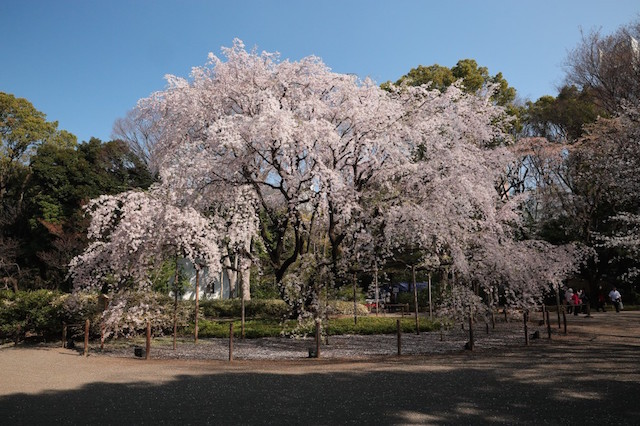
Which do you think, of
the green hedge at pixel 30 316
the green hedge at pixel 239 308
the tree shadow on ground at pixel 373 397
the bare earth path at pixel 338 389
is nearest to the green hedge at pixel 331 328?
the green hedge at pixel 30 316

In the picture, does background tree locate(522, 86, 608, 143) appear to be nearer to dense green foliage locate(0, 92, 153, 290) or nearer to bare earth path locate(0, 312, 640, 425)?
bare earth path locate(0, 312, 640, 425)

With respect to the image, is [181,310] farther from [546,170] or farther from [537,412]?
[546,170]

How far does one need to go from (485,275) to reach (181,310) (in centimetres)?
1142

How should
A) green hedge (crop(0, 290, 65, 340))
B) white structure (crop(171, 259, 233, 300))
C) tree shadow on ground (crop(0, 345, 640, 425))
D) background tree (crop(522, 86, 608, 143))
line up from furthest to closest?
white structure (crop(171, 259, 233, 300)), background tree (crop(522, 86, 608, 143)), green hedge (crop(0, 290, 65, 340)), tree shadow on ground (crop(0, 345, 640, 425))

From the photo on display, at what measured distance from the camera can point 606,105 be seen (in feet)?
82.6

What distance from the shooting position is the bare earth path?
6664 millimetres

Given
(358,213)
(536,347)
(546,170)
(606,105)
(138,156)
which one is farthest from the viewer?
(138,156)

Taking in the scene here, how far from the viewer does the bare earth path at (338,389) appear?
21.9 feet

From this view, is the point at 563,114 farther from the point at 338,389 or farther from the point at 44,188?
the point at 44,188

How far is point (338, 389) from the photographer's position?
847cm

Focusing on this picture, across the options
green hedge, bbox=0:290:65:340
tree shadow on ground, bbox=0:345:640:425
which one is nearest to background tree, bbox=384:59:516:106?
tree shadow on ground, bbox=0:345:640:425

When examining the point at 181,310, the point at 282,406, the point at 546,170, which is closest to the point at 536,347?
the point at 282,406

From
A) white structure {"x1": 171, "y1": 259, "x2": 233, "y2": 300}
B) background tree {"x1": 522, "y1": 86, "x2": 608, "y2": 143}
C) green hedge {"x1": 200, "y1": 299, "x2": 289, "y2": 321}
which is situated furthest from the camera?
white structure {"x1": 171, "y1": 259, "x2": 233, "y2": 300}

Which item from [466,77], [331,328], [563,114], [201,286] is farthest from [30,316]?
[563,114]
